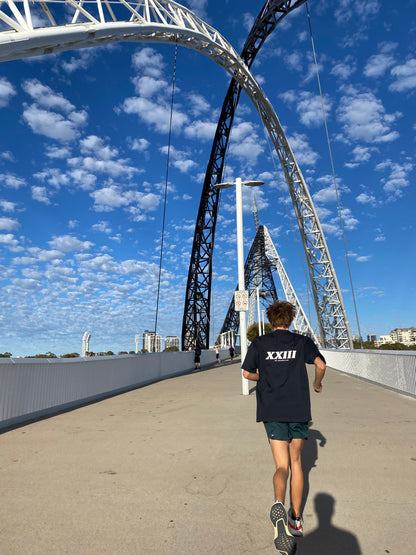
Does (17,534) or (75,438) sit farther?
(75,438)

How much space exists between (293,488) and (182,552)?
936mm

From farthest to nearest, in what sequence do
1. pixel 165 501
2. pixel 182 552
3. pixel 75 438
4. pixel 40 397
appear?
pixel 40 397 → pixel 75 438 → pixel 165 501 → pixel 182 552

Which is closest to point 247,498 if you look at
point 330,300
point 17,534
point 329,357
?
point 17,534

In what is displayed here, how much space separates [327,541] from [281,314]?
69.2 inches

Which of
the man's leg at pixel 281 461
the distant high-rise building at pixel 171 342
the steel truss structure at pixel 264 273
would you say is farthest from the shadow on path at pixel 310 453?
the steel truss structure at pixel 264 273

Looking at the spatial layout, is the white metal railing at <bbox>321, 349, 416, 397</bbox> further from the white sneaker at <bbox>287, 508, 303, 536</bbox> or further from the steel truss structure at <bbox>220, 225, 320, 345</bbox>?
the steel truss structure at <bbox>220, 225, 320, 345</bbox>

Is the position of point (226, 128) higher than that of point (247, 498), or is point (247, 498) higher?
point (226, 128)

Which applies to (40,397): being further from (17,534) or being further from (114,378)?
(17,534)

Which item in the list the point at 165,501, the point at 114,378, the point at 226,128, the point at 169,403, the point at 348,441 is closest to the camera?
the point at 165,501

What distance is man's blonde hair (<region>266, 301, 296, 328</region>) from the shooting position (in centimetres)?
359

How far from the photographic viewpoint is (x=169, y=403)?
10.1 m

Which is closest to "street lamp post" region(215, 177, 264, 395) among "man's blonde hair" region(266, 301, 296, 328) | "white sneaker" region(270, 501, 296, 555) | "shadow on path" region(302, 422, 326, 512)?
"shadow on path" region(302, 422, 326, 512)

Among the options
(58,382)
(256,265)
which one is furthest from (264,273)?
(58,382)

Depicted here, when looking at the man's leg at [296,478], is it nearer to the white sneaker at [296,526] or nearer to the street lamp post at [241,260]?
the white sneaker at [296,526]
